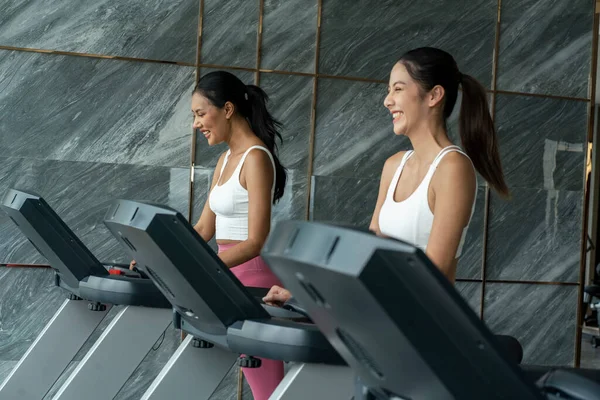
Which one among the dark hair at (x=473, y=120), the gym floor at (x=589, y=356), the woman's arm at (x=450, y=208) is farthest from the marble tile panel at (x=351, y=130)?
the gym floor at (x=589, y=356)

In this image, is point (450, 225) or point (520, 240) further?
point (520, 240)

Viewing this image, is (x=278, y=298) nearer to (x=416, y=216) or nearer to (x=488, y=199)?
(x=416, y=216)

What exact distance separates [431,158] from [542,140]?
2933 mm

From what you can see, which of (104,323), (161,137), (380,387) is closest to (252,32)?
(161,137)

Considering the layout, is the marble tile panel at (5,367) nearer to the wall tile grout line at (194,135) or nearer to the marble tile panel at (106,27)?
the wall tile grout line at (194,135)

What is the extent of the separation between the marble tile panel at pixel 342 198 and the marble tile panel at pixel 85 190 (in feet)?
2.28

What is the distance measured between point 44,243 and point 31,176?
1.54 meters

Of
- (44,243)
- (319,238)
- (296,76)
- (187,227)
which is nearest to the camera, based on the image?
(319,238)

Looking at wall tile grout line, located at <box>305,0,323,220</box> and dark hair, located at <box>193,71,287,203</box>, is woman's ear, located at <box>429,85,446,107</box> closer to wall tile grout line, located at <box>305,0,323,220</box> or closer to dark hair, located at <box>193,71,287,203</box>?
dark hair, located at <box>193,71,287,203</box>

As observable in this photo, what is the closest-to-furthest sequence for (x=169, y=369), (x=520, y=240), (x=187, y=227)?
(x=187, y=227)
(x=169, y=369)
(x=520, y=240)

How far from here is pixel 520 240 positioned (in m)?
5.09

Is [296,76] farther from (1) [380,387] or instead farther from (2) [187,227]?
(1) [380,387]

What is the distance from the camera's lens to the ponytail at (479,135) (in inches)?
96.4

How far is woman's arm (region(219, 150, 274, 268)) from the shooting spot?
115 inches
